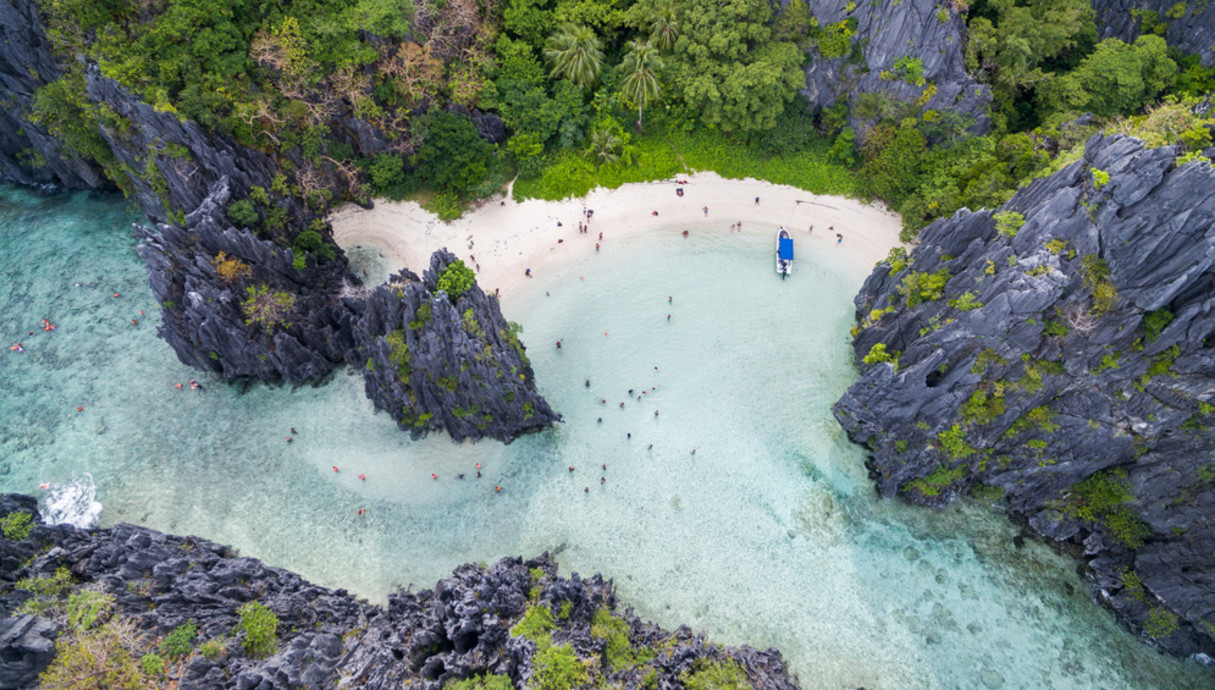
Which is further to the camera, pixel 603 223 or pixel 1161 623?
pixel 603 223

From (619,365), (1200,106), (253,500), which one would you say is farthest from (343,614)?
(1200,106)

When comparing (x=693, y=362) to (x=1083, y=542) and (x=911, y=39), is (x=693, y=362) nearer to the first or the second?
(x=1083, y=542)

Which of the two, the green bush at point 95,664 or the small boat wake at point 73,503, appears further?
the small boat wake at point 73,503

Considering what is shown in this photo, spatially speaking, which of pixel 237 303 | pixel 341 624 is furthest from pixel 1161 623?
pixel 237 303

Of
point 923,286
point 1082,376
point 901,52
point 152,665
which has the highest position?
point 901,52

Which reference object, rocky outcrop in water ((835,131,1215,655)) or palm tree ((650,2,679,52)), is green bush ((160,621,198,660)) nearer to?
rocky outcrop in water ((835,131,1215,655))

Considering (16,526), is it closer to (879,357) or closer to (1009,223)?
(879,357)

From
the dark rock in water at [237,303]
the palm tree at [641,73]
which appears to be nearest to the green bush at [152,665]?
the dark rock in water at [237,303]

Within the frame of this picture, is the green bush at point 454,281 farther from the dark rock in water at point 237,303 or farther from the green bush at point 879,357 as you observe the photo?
the green bush at point 879,357
